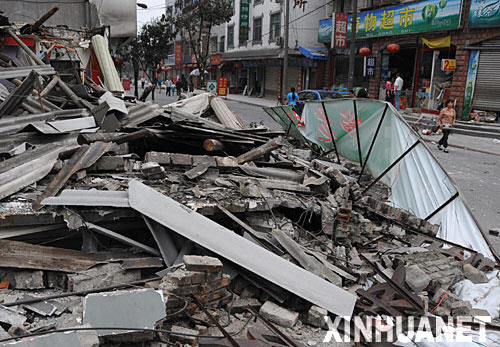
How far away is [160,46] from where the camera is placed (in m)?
32.4

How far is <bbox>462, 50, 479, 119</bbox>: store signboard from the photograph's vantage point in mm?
18594

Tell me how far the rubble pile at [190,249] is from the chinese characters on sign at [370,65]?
19.9 metres

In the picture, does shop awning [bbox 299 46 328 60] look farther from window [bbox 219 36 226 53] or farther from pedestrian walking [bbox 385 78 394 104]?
window [bbox 219 36 226 53]

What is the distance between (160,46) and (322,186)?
29.9 m

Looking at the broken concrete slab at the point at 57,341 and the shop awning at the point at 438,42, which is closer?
the broken concrete slab at the point at 57,341

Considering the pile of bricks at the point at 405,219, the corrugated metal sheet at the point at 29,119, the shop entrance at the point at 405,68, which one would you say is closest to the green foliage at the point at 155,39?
the shop entrance at the point at 405,68

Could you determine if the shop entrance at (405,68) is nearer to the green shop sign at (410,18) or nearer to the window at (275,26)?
the green shop sign at (410,18)

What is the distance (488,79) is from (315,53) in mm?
13173

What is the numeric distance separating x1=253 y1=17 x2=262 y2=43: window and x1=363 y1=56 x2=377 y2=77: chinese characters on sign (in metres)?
14.1

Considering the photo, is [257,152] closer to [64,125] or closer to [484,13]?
[64,125]

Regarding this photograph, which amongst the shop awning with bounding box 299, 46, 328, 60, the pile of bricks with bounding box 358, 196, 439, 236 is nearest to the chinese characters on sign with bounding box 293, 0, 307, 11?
the shop awning with bounding box 299, 46, 328, 60

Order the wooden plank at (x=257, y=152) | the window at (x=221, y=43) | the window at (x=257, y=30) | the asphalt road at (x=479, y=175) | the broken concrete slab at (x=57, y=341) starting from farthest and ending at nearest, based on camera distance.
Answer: the window at (x=221, y=43) < the window at (x=257, y=30) < the asphalt road at (x=479, y=175) < the wooden plank at (x=257, y=152) < the broken concrete slab at (x=57, y=341)

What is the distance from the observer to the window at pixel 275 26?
3281 cm

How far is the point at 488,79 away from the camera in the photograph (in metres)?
18.3
